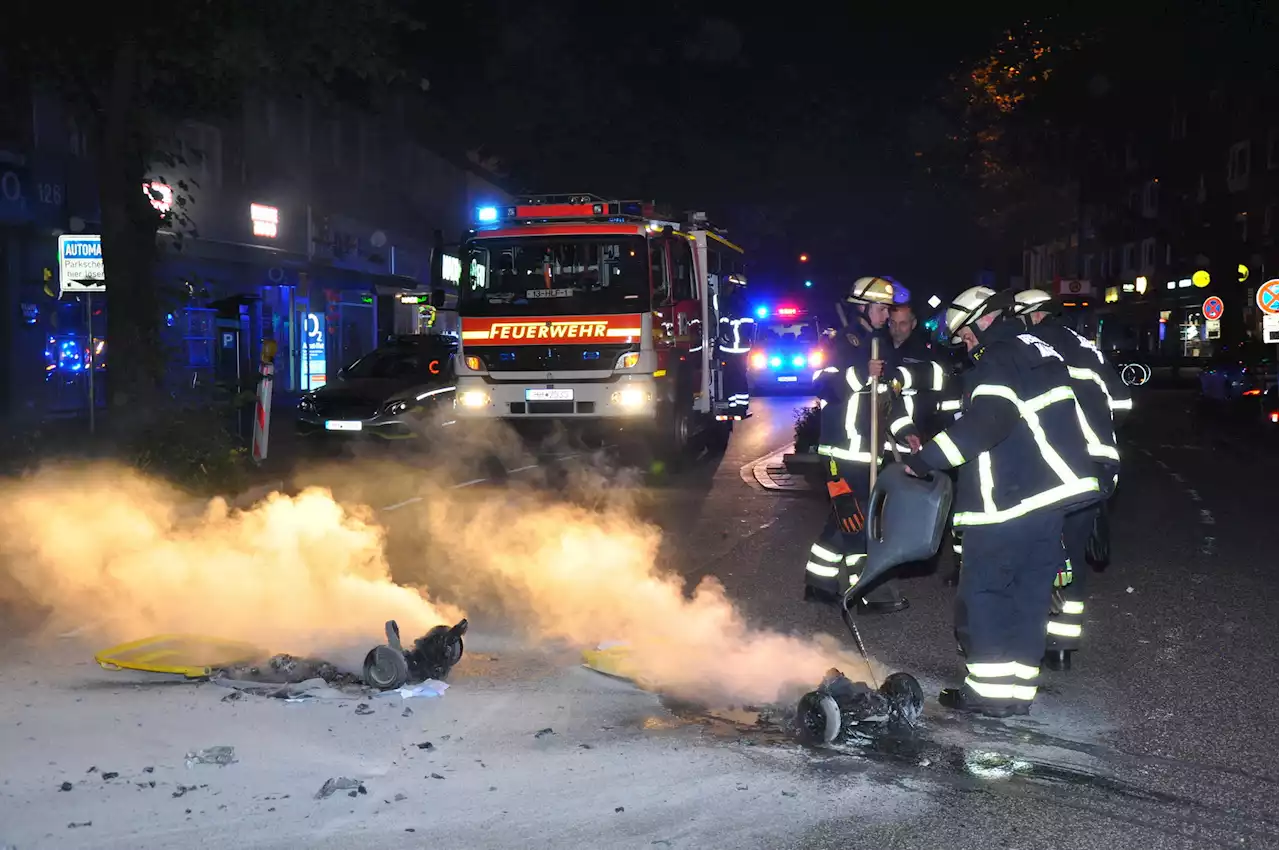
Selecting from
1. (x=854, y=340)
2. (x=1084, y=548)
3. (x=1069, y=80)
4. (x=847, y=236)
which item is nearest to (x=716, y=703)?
(x=1084, y=548)

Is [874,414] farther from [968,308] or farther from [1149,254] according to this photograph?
[1149,254]

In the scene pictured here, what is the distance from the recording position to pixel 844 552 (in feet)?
24.8

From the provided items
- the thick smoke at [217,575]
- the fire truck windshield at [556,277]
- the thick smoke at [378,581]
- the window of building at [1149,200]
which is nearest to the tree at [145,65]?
the fire truck windshield at [556,277]

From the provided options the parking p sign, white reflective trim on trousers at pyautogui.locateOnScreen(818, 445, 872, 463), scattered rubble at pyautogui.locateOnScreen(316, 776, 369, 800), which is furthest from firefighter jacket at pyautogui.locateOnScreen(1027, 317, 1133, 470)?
the parking p sign

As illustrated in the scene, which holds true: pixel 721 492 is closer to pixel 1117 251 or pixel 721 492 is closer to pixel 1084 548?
pixel 1084 548

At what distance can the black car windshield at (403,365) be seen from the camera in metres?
18.8

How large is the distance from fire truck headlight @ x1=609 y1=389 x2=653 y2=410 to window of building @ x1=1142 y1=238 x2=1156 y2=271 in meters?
61.5

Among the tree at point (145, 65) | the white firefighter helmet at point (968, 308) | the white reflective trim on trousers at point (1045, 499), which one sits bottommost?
the white reflective trim on trousers at point (1045, 499)

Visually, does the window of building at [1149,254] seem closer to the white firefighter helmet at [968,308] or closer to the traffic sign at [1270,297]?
the traffic sign at [1270,297]

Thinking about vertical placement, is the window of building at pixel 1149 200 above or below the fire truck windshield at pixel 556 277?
above

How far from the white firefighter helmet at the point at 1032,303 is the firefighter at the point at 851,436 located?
3.21 feet

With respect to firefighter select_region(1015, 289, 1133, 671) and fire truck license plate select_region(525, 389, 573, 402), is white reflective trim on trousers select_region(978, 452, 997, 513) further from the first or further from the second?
fire truck license plate select_region(525, 389, 573, 402)

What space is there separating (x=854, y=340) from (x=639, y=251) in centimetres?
781

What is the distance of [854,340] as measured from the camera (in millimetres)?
7266
